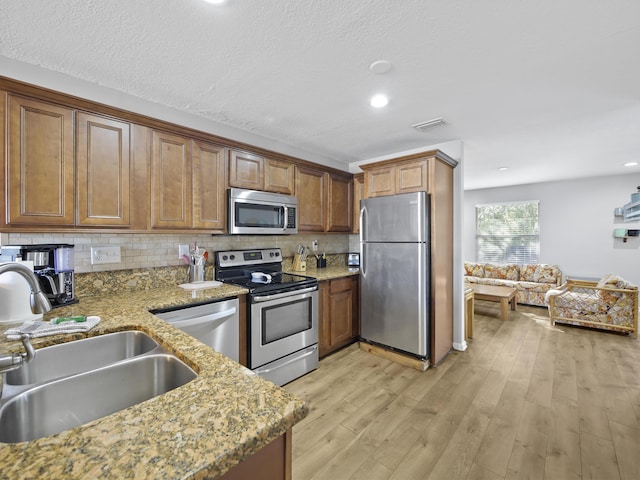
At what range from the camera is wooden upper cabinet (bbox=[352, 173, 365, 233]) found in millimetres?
3832

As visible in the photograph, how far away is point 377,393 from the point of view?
2.45 m

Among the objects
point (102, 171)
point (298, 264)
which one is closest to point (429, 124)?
point (298, 264)

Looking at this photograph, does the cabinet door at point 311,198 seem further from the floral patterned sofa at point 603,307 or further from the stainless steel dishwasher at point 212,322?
the floral patterned sofa at point 603,307

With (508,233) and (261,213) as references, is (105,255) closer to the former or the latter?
(261,213)

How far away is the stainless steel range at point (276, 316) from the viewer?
234cm

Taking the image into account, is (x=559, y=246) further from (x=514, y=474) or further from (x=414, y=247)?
(x=514, y=474)

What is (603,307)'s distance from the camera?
3.88 meters

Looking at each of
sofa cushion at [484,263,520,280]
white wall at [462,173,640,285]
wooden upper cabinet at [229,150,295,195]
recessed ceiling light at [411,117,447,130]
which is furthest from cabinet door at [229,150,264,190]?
sofa cushion at [484,263,520,280]

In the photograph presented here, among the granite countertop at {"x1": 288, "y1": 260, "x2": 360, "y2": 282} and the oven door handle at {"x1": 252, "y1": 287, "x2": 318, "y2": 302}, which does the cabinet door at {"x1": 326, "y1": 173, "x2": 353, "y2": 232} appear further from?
the oven door handle at {"x1": 252, "y1": 287, "x2": 318, "y2": 302}

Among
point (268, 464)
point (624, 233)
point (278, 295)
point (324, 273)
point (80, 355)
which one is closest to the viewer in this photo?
point (268, 464)

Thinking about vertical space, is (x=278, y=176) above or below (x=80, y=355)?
above

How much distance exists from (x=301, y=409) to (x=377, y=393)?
201 cm

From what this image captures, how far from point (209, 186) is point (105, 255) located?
92 cm

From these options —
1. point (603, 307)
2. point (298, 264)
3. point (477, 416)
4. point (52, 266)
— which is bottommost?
point (477, 416)
